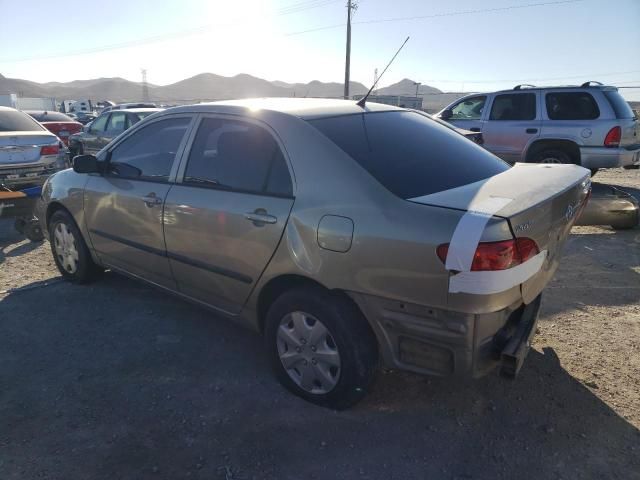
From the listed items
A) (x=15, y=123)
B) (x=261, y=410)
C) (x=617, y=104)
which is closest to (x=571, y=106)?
(x=617, y=104)

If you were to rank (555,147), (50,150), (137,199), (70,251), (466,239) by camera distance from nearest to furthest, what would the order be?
1. (466,239)
2. (137,199)
3. (70,251)
4. (50,150)
5. (555,147)

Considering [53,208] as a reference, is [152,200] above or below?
above

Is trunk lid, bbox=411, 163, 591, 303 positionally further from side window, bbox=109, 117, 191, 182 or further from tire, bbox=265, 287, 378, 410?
side window, bbox=109, 117, 191, 182

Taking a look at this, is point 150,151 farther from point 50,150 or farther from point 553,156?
point 553,156

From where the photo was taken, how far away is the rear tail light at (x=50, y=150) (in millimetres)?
7449

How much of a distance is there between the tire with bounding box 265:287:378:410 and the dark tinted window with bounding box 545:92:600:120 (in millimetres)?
7800

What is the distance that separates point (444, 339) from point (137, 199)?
97.8 inches

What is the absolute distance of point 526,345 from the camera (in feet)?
7.93

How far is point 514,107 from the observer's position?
9.22m

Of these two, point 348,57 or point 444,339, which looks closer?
point 444,339

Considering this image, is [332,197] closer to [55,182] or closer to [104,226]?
[104,226]

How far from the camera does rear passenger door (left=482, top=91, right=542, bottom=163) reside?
891cm

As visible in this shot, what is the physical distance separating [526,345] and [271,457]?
140 cm

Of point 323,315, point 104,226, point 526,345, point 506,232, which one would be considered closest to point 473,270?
point 506,232
